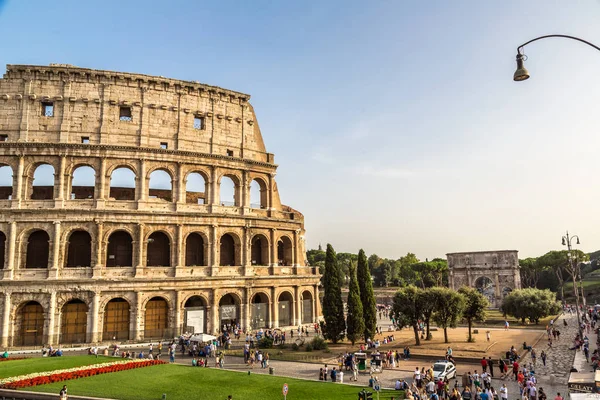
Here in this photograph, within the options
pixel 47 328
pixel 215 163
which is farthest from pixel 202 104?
pixel 47 328

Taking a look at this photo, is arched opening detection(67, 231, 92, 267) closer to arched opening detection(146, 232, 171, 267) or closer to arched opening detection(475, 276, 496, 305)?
arched opening detection(146, 232, 171, 267)

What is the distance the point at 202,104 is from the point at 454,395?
3149 centimetres

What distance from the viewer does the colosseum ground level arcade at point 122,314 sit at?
30.8m

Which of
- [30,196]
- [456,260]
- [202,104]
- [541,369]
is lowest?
[541,369]

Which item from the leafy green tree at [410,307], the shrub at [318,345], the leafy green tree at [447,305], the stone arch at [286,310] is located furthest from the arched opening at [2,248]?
the leafy green tree at [447,305]

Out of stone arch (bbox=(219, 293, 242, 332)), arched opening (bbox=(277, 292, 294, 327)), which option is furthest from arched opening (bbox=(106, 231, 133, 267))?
arched opening (bbox=(277, 292, 294, 327))

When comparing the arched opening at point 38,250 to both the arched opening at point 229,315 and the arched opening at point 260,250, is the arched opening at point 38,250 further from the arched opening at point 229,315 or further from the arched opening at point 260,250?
the arched opening at point 260,250

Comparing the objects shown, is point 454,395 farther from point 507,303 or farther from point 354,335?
point 507,303

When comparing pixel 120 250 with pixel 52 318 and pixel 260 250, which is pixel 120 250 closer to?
pixel 52 318

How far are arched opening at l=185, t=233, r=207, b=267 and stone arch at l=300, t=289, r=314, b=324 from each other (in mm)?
11199

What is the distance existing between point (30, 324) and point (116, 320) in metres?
6.00

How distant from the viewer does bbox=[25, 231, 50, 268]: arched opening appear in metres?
33.2

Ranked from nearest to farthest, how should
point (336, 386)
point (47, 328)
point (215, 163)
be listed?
1. point (336, 386)
2. point (47, 328)
3. point (215, 163)

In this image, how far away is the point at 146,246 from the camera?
1347 inches
